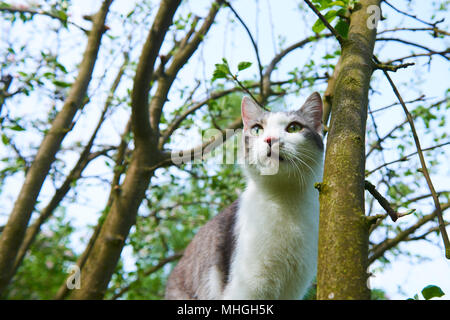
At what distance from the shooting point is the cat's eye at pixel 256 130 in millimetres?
3124

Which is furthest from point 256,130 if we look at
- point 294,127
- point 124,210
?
A: point 124,210

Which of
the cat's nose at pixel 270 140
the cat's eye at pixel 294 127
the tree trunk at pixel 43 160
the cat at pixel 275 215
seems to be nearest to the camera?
the cat's nose at pixel 270 140

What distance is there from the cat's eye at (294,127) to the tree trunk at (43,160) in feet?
8.34

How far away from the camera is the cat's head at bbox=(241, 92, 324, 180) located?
282 cm

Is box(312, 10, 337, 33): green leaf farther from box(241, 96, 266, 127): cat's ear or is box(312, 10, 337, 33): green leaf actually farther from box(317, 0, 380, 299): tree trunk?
box(241, 96, 266, 127): cat's ear

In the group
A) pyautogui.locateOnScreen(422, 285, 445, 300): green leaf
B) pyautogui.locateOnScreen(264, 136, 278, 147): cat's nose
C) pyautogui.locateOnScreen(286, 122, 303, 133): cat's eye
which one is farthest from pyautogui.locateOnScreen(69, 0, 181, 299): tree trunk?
pyautogui.locateOnScreen(422, 285, 445, 300): green leaf

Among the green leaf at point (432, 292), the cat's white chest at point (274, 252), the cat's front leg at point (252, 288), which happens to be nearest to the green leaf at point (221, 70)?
the cat's white chest at point (274, 252)

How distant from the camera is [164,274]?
29.8 ft

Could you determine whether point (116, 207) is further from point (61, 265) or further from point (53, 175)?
point (61, 265)

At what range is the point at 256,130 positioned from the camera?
3.17 meters

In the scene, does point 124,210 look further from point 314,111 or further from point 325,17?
point 325,17

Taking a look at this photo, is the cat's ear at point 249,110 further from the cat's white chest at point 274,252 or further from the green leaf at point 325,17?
the green leaf at point 325,17

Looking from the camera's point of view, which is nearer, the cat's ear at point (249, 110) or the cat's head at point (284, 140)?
the cat's head at point (284, 140)

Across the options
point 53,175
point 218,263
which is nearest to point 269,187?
point 218,263
